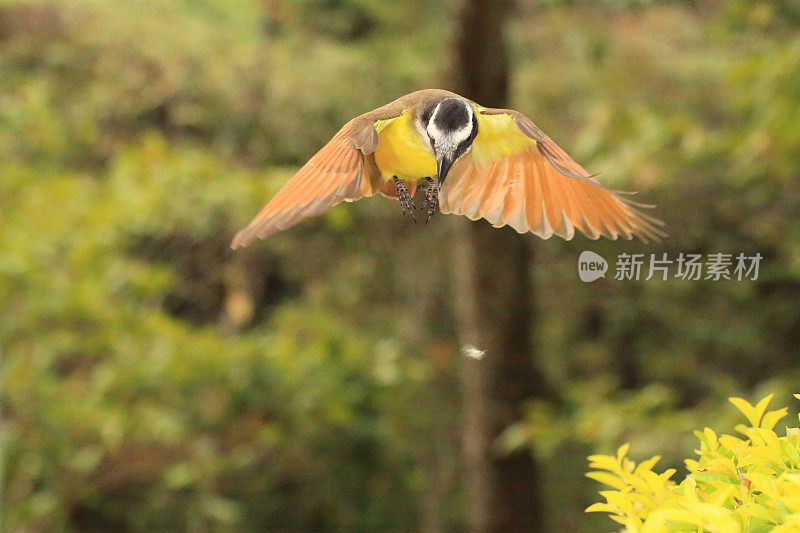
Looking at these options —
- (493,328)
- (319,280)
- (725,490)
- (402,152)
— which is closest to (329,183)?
(402,152)

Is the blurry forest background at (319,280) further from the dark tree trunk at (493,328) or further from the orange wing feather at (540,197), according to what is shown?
the orange wing feather at (540,197)

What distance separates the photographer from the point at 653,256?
719mm

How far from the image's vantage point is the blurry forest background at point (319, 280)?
1585mm

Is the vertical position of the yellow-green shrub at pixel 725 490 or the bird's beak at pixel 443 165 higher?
the bird's beak at pixel 443 165

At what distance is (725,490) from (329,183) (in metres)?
0.31

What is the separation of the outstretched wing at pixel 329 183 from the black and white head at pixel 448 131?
0.12 ft

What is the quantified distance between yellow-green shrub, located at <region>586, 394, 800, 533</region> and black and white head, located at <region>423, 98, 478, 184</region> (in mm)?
220

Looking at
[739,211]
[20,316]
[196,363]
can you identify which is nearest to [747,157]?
[739,211]

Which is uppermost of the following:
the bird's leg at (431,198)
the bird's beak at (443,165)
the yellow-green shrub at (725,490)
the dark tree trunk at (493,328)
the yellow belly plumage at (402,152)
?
the dark tree trunk at (493,328)

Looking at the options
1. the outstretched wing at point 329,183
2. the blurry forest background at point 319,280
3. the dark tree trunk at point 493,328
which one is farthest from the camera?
the blurry forest background at point 319,280

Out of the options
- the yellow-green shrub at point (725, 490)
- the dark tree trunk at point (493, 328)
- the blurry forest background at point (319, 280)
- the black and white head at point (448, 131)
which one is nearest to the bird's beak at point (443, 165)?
the black and white head at point (448, 131)

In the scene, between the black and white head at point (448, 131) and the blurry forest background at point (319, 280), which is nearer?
the black and white head at point (448, 131)

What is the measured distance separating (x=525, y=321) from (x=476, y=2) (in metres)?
0.53

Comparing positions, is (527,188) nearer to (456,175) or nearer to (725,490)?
(456,175)
